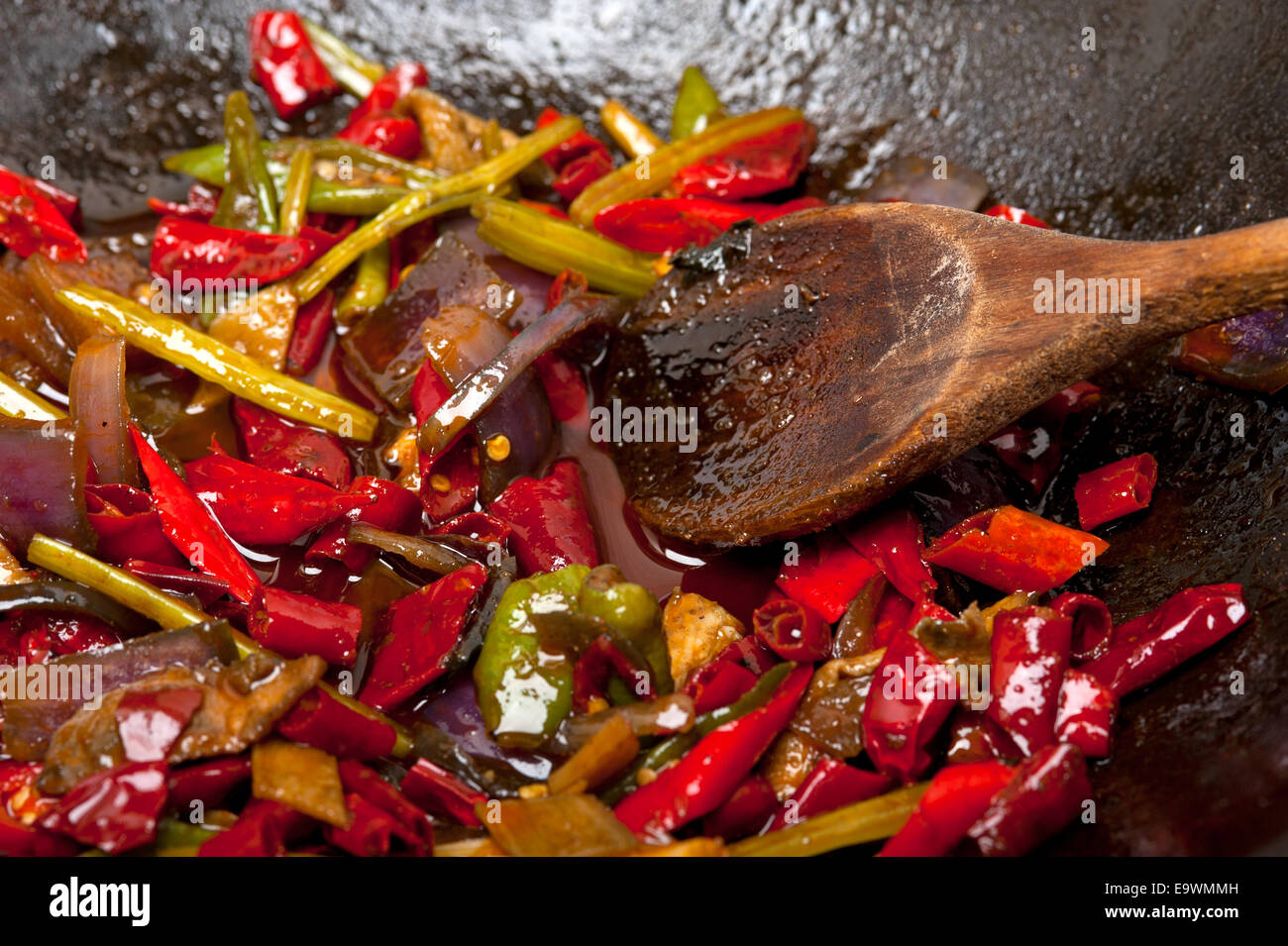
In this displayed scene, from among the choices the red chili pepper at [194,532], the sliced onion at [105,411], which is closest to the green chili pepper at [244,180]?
the sliced onion at [105,411]

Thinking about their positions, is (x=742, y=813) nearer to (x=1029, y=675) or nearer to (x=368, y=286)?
(x=1029, y=675)

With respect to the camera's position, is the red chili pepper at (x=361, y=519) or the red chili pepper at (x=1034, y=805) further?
the red chili pepper at (x=361, y=519)

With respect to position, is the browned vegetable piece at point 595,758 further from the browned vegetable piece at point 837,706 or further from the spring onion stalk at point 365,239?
the spring onion stalk at point 365,239

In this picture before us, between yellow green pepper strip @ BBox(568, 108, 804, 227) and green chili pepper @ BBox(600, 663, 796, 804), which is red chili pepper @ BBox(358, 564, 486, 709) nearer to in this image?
green chili pepper @ BBox(600, 663, 796, 804)

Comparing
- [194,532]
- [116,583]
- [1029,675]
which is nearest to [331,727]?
[116,583]

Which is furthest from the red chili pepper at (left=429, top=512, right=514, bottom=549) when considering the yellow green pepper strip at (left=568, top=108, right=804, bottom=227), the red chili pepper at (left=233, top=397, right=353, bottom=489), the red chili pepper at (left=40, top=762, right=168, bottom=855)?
the yellow green pepper strip at (left=568, top=108, right=804, bottom=227)
